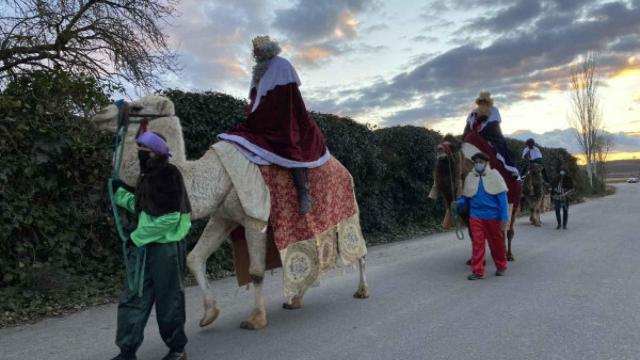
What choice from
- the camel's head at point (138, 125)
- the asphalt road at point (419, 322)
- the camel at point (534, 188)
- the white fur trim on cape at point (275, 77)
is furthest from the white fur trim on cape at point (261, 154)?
the camel at point (534, 188)

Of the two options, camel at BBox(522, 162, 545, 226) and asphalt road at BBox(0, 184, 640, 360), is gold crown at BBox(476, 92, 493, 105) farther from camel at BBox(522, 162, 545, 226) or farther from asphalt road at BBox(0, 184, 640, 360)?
camel at BBox(522, 162, 545, 226)

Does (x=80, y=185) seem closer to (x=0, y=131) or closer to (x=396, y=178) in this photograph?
(x=0, y=131)

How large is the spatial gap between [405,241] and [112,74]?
25.8ft

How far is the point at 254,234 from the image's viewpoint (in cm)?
494

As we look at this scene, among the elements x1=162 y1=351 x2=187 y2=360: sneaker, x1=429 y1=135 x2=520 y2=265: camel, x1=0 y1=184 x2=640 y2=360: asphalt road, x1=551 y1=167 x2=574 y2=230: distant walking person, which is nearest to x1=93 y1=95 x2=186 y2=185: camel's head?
x1=162 y1=351 x2=187 y2=360: sneaker

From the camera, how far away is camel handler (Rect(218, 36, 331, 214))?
5.07 m

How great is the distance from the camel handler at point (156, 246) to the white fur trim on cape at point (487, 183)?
5059 millimetres

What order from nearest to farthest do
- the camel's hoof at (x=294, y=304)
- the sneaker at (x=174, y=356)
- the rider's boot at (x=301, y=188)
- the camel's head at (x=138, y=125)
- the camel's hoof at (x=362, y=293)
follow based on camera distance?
the sneaker at (x=174, y=356)
the camel's head at (x=138, y=125)
the rider's boot at (x=301, y=188)
the camel's hoof at (x=294, y=304)
the camel's hoof at (x=362, y=293)

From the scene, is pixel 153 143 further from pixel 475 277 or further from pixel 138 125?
pixel 475 277

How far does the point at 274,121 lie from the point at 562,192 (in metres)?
12.6

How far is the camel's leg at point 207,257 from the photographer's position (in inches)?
191

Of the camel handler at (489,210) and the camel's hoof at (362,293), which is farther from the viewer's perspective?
the camel handler at (489,210)

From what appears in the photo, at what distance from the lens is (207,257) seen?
511 cm

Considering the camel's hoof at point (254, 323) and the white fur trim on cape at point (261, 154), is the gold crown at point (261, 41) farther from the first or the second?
the camel's hoof at point (254, 323)
